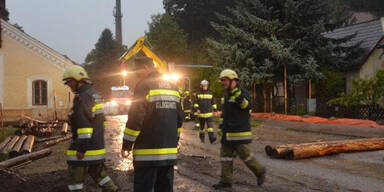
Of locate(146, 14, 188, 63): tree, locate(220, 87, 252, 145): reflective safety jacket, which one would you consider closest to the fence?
locate(220, 87, 252, 145): reflective safety jacket

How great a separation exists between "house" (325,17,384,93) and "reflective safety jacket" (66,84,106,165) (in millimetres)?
17904

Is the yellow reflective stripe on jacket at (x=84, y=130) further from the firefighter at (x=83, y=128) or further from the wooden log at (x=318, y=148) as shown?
the wooden log at (x=318, y=148)

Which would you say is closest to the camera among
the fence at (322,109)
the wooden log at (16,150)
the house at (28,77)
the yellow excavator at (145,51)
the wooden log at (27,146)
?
the wooden log at (16,150)

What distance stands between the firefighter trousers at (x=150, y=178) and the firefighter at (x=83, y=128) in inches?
39.9

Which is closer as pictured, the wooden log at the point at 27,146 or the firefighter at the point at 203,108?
the wooden log at the point at 27,146

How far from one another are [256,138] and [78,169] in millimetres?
9264

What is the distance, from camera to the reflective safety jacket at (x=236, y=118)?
654cm

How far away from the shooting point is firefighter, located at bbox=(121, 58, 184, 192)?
4.29 metres

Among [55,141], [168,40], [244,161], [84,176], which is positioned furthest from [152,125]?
[168,40]

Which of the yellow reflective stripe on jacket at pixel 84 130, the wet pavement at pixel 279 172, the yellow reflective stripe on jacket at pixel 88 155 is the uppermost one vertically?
the yellow reflective stripe on jacket at pixel 84 130

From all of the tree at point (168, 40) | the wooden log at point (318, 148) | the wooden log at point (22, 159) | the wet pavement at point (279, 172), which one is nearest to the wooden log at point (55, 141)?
the wet pavement at point (279, 172)

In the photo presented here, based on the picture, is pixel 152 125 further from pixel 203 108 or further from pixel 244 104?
pixel 203 108

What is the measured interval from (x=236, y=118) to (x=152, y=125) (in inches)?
101

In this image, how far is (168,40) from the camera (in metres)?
48.4
